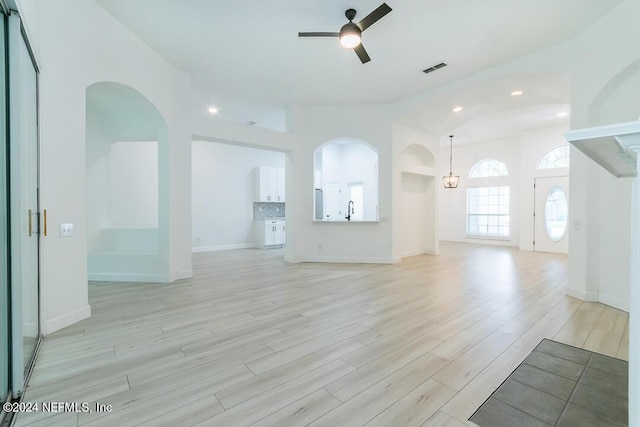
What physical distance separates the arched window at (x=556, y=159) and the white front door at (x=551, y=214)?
0.35 m

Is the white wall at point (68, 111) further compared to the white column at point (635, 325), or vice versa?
the white wall at point (68, 111)

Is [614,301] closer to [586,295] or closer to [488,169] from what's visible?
[586,295]

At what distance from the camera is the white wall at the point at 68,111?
248cm

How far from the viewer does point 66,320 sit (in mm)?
2672

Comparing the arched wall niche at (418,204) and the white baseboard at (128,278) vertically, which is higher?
the arched wall niche at (418,204)

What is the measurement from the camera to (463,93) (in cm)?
482

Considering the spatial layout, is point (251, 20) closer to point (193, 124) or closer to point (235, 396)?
point (193, 124)

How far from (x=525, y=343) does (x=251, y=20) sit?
4.34 m

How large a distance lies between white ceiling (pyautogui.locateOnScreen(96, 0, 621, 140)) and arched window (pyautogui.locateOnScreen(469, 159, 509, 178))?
434 cm

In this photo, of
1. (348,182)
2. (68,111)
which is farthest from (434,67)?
(348,182)

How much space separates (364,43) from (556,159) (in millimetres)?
7108

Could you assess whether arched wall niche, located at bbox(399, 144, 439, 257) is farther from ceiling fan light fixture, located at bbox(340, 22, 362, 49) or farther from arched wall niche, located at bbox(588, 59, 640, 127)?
ceiling fan light fixture, located at bbox(340, 22, 362, 49)

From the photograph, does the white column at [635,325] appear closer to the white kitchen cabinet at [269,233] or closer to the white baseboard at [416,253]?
the white baseboard at [416,253]

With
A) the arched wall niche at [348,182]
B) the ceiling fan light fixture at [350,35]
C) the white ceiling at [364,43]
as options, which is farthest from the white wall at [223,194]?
the ceiling fan light fixture at [350,35]
